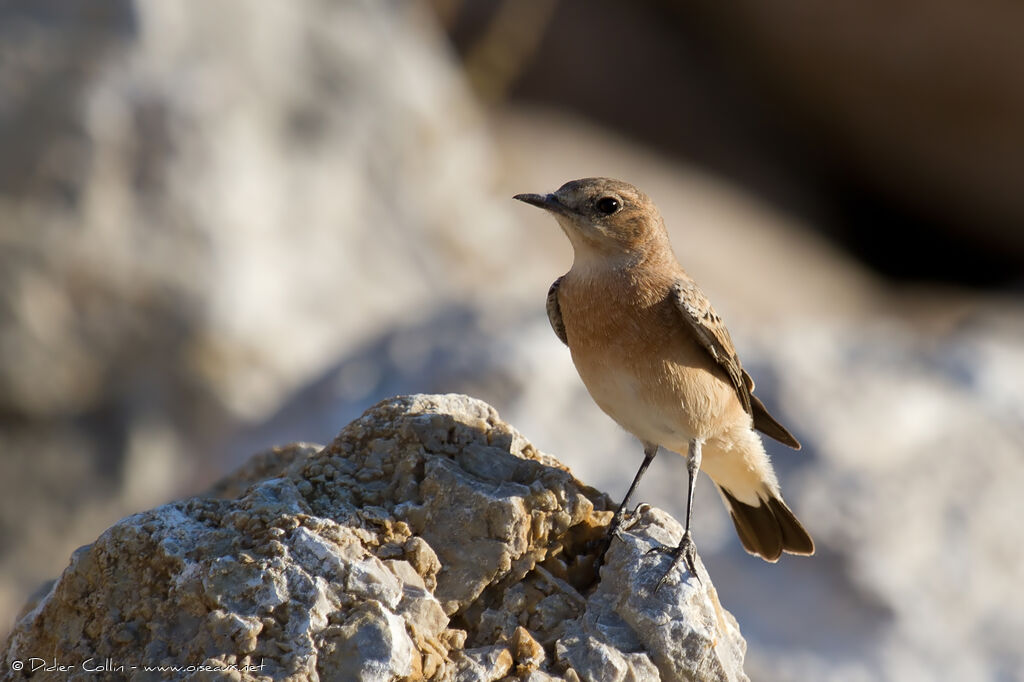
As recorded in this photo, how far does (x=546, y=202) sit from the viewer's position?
5.43 metres

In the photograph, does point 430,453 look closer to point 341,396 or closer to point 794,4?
point 341,396

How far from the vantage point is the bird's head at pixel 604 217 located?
17.9 ft

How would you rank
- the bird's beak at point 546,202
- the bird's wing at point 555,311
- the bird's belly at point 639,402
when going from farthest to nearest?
the bird's wing at point 555,311 → the bird's beak at point 546,202 → the bird's belly at point 639,402

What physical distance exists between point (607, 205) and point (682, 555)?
1.95m

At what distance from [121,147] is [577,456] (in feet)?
18.2

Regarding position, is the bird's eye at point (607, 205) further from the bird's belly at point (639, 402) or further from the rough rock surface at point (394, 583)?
the rough rock surface at point (394, 583)

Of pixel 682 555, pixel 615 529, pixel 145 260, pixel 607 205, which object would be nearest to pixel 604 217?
pixel 607 205

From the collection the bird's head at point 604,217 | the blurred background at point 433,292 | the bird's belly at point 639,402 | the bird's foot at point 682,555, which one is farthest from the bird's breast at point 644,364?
the blurred background at point 433,292

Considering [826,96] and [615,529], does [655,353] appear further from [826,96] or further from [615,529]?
[826,96]

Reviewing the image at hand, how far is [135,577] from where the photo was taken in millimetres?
3836

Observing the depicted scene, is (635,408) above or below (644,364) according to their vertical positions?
below

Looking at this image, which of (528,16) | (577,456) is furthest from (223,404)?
(528,16)

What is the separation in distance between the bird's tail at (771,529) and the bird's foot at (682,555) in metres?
1.37

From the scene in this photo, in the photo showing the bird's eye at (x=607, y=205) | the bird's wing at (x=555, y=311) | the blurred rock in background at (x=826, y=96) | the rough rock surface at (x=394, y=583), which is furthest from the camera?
the blurred rock in background at (x=826, y=96)
